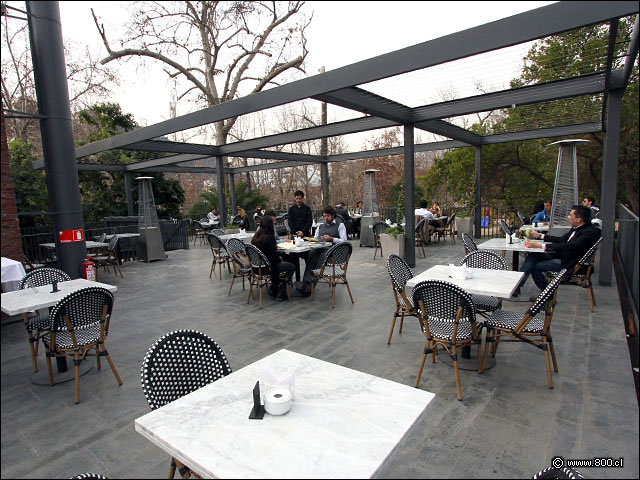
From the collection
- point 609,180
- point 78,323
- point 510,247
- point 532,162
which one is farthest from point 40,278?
point 532,162

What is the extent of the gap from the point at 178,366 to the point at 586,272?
4.81 m

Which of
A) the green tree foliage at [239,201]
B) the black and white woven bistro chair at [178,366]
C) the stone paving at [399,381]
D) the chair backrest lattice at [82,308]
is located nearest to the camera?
the black and white woven bistro chair at [178,366]

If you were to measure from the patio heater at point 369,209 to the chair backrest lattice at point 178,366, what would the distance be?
28.1 ft

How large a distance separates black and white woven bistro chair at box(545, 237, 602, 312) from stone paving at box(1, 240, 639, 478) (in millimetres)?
283

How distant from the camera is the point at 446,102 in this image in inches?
235

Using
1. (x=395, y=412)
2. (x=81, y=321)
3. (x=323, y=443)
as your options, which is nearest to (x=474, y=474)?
(x=395, y=412)

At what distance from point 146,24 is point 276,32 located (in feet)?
18.6

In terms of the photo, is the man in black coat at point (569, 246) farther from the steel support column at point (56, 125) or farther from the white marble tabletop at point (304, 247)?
the steel support column at point (56, 125)

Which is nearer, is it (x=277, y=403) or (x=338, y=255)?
(x=277, y=403)

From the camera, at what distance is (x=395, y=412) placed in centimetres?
144

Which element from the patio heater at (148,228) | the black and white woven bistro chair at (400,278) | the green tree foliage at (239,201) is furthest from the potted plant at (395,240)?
the green tree foliage at (239,201)

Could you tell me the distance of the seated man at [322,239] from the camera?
546 centimetres

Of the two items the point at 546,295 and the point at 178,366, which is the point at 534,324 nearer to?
the point at 546,295

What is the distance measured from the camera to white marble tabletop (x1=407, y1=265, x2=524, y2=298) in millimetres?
2889
